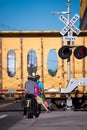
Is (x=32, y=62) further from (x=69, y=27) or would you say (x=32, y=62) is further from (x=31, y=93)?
(x=31, y=93)

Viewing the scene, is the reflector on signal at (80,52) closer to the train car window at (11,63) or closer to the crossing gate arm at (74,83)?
the crossing gate arm at (74,83)

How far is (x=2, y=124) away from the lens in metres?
16.1

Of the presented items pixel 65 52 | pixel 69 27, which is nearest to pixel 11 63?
pixel 65 52

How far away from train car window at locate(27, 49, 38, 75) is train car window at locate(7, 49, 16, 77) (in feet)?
2.15

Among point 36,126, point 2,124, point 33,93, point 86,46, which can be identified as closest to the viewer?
point 36,126

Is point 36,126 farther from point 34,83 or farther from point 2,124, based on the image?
point 34,83

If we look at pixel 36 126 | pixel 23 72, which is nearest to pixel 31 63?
pixel 23 72

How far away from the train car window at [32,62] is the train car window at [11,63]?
0.66 meters

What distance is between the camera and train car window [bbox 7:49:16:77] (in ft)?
74.3

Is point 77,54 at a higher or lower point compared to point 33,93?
higher

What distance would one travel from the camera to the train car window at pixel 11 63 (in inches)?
892

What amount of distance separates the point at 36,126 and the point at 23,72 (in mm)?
8506

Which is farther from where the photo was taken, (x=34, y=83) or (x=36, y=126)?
(x=34, y=83)

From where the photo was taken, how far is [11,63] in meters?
22.9
